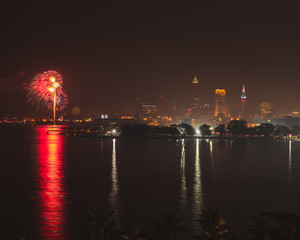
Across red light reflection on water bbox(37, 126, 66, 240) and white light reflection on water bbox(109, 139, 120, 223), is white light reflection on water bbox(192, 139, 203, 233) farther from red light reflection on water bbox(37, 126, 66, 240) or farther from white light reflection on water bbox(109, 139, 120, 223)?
red light reflection on water bbox(37, 126, 66, 240)

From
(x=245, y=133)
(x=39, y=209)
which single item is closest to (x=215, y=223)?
(x=39, y=209)

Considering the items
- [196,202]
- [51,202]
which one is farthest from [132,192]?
[51,202]

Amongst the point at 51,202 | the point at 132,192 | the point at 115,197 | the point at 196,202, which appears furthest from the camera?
the point at 132,192

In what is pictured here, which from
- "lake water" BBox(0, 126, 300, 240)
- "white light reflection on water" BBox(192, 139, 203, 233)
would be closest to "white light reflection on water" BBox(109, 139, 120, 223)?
"lake water" BBox(0, 126, 300, 240)

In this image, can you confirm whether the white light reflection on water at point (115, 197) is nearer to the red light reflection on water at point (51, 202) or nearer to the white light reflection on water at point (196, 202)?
the red light reflection on water at point (51, 202)

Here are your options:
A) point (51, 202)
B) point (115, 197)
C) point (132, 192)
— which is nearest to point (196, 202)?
point (132, 192)

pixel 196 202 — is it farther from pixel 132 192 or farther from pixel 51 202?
pixel 51 202

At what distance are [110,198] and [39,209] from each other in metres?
3.69

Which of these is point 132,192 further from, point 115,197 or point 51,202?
point 51,202

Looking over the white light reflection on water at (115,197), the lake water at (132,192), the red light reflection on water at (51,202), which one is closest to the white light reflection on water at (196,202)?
the lake water at (132,192)

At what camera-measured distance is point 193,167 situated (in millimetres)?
30922

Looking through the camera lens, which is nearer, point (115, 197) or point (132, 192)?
point (115, 197)

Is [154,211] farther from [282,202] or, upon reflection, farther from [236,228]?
[282,202]

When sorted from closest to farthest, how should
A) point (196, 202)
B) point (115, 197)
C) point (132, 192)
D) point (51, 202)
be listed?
point (51, 202) < point (196, 202) < point (115, 197) < point (132, 192)
